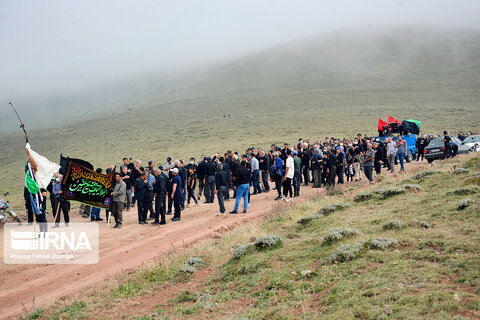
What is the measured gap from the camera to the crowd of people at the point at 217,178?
50.4 feet

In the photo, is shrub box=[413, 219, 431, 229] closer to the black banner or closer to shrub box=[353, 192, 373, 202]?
shrub box=[353, 192, 373, 202]

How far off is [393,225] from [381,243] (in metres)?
1.18

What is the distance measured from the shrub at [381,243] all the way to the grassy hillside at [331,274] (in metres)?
0.02

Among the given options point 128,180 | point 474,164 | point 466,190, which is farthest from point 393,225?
point 128,180

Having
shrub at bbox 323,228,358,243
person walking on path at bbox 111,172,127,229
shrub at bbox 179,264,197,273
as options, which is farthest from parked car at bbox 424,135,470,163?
shrub at bbox 179,264,197,273

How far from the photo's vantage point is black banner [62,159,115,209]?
14320 millimetres

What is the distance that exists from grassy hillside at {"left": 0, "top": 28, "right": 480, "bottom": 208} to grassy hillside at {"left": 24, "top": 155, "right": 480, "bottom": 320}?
74.3ft

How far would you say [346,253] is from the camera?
795 centimetres

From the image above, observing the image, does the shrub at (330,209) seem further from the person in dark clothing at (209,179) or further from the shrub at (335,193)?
the person in dark clothing at (209,179)

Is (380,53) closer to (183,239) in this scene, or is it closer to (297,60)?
(297,60)

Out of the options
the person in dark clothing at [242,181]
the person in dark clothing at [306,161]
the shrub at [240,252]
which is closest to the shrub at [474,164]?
the person in dark clothing at [242,181]

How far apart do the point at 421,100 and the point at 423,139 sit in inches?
1864

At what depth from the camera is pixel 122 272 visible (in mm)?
9867

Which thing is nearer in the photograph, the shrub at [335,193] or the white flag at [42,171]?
the white flag at [42,171]
